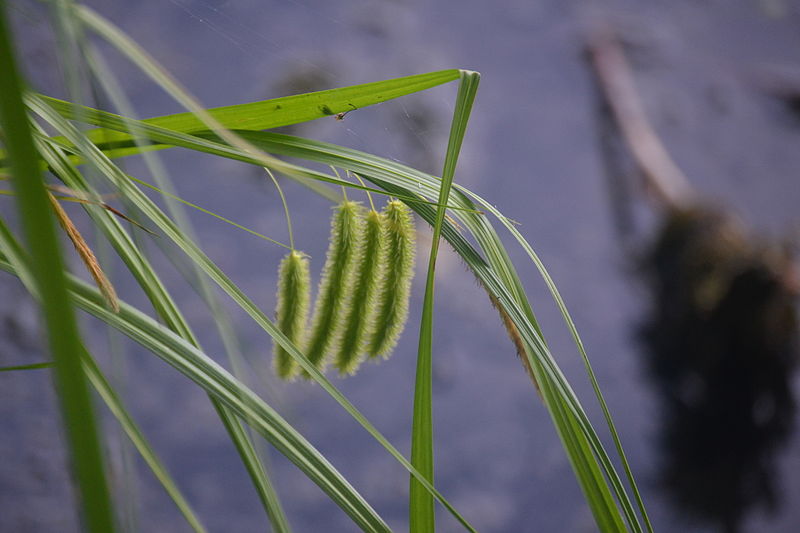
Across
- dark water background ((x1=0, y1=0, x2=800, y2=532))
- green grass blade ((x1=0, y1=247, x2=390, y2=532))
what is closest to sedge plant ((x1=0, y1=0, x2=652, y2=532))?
green grass blade ((x1=0, y1=247, x2=390, y2=532))

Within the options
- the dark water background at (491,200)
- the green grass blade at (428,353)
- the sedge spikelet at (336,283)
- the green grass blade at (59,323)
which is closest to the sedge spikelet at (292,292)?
the sedge spikelet at (336,283)

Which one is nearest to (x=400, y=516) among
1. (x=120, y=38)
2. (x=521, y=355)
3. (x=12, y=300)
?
(x=12, y=300)

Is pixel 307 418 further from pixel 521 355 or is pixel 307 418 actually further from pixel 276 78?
pixel 521 355

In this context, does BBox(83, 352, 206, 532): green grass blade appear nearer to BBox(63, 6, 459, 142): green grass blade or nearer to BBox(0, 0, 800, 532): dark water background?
BBox(63, 6, 459, 142): green grass blade

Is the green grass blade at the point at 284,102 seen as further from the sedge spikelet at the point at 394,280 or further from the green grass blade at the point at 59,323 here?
the green grass blade at the point at 59,323

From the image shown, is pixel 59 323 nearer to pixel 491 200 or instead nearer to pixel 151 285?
pixel 151 285
